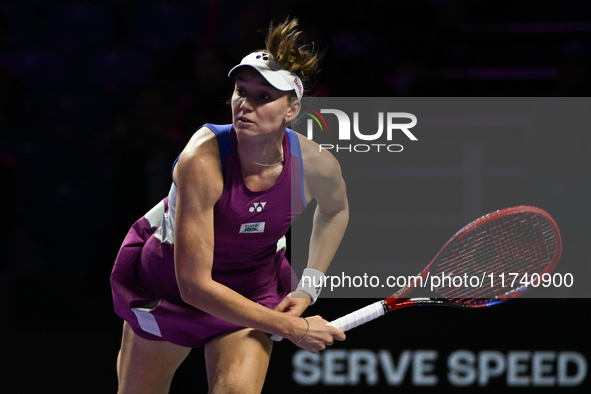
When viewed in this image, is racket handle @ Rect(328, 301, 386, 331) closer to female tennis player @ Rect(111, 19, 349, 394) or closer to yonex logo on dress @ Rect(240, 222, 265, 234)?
Result: female tennis player @ Rect(111, 19, 349, 394)

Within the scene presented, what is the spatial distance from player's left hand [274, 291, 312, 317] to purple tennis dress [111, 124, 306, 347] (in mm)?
44

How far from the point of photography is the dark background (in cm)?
351

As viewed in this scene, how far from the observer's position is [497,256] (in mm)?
2971

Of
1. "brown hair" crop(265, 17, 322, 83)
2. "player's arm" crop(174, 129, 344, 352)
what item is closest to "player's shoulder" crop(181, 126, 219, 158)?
"player's arm" crop(174, 129, 344, 352)

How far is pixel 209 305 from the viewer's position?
7.55 feet

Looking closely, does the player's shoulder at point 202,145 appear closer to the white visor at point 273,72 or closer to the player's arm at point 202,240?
the player's arm at point 202,240

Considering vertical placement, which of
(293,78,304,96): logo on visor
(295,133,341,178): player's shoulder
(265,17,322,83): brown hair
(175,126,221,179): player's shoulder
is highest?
(265,17,322,83): brown hair

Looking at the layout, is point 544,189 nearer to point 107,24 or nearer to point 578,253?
point 578,253

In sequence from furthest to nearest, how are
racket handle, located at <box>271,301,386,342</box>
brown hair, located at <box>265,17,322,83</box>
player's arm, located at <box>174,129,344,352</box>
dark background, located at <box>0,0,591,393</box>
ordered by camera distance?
dark background, located at <box>0,0,591,393</box>
racket handle, located at <box>271,301,386,342</box>
brown hair, located at <box>265,17,322,83</box>
player's arm, located at <box>174,129,344,352</box>

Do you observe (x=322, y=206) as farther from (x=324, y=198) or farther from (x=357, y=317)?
(x=357, y=317)

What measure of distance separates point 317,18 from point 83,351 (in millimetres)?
2706

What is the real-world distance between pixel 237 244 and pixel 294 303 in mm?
331

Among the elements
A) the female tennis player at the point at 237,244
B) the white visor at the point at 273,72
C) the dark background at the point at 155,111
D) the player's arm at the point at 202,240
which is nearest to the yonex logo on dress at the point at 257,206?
the female tennis player at the point at 237,244

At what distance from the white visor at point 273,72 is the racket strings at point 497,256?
3.25 ft
